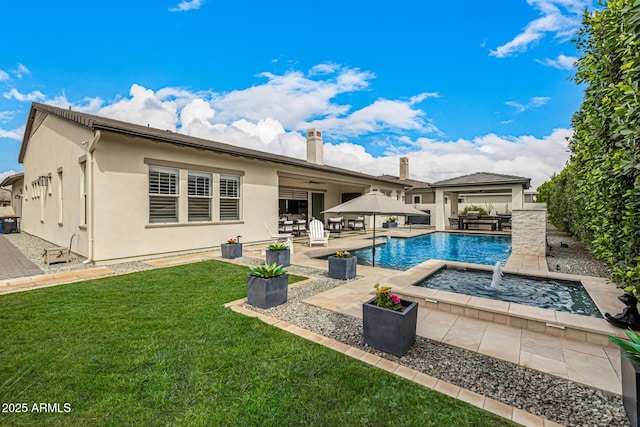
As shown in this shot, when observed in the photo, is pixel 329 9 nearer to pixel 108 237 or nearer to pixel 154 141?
pixel 154 141

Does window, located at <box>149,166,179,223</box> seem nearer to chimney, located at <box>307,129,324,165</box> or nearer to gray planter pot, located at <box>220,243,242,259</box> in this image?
gray planter pot, located at <box>220,243,242,259</box>

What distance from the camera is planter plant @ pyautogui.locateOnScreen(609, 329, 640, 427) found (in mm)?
2021

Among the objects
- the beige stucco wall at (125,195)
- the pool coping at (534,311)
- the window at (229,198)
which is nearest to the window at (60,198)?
the beige stucco wall at (125,195)

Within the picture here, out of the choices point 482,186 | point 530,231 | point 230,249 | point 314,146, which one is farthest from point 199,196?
point 482,186

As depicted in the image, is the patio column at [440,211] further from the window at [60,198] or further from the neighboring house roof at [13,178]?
the neighboring house roof at [13,178]

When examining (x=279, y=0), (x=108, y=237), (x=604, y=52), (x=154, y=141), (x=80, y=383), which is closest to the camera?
(x=80, y=383)

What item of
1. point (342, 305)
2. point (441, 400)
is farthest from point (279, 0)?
point (441, 400)

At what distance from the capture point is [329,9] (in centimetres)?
1006

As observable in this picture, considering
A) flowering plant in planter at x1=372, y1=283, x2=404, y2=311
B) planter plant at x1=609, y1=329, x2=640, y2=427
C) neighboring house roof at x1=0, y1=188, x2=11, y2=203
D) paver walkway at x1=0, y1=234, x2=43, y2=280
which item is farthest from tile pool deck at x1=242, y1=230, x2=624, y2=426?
neighboring house roof at x1=0, y1=188, x2=11, y2=203

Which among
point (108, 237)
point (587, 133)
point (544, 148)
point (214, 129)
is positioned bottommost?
point (108, 237)

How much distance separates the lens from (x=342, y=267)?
22.0 feet

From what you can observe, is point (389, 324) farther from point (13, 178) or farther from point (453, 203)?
point (13, 178)

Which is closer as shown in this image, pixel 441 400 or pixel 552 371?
pixel 441 400

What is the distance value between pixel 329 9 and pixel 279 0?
1.78 m
